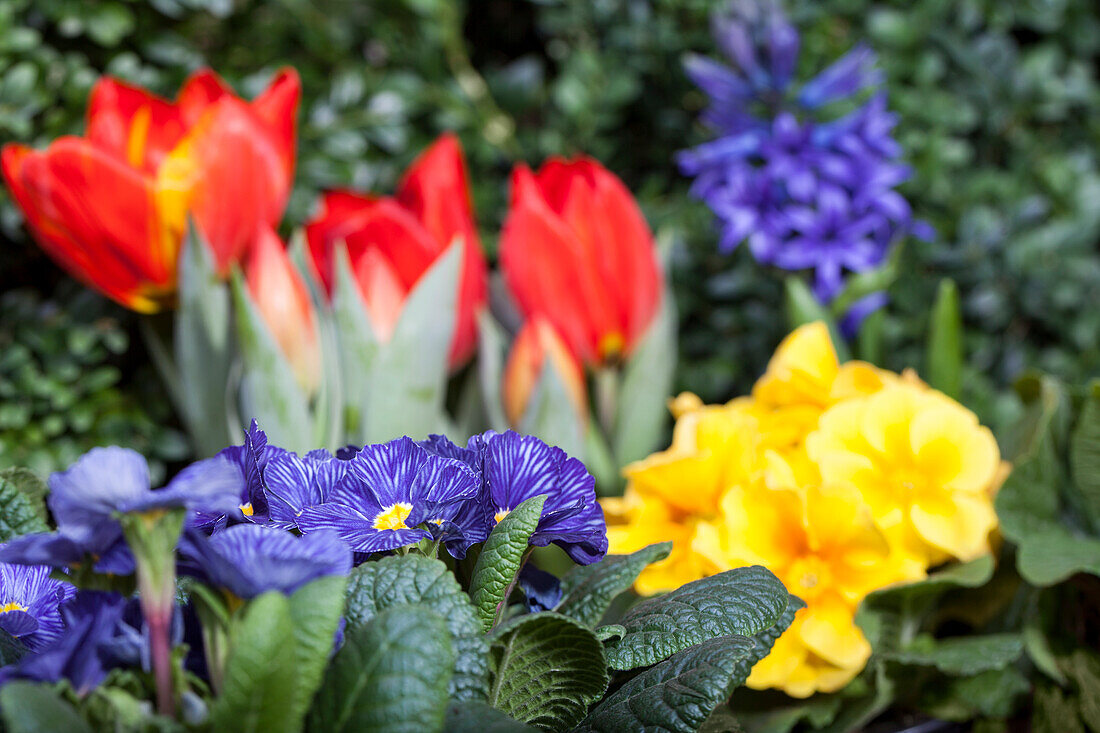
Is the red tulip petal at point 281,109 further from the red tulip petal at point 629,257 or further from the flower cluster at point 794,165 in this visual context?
the flower cluster at point 794,165

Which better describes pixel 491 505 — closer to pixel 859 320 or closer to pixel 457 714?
pixel 457 714

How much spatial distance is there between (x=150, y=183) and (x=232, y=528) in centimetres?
38

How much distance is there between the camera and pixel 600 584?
0.41 metres

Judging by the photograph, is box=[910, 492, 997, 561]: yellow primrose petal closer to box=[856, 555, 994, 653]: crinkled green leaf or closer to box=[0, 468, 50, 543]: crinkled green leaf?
box=[856, 555, 994, 653]: crinkled green leaf

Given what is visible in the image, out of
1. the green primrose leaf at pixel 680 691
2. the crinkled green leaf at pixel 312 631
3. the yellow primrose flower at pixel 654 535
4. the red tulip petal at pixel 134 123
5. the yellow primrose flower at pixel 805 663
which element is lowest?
the yellow primrose flower at pixel 805 663

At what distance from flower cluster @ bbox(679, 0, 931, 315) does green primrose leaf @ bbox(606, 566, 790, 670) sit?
411 mm

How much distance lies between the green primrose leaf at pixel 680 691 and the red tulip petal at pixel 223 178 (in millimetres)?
422

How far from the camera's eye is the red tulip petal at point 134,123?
63cm

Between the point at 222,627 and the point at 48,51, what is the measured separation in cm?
65

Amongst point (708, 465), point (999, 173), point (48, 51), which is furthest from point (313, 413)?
point (999, 173)

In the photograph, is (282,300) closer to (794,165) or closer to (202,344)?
(202,344)

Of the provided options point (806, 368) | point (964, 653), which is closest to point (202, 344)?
point (806, 368)

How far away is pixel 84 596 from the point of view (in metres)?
0.29

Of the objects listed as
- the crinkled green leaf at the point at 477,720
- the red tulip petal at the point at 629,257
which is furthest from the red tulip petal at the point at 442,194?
the crinkled green leaf at the point at 477,720
